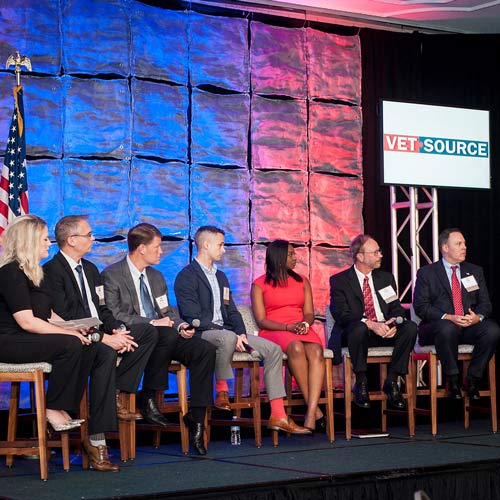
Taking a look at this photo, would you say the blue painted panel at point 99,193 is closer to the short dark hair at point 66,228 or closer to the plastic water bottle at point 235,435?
the short dark hair at point 66,228

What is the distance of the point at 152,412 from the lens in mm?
4762

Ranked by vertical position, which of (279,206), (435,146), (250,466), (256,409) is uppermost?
(435,146)

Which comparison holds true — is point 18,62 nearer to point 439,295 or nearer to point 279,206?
point 279,206

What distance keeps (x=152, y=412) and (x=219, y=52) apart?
275 centimetres

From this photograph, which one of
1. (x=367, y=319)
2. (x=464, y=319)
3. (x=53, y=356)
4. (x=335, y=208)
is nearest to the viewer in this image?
(x=53, y=356)

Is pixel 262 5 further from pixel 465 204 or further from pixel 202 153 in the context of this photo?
pixel 465 204

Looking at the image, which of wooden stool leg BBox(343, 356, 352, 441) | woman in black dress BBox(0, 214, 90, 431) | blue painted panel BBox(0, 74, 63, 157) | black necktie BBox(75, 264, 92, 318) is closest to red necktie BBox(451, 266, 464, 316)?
wooden stool leg BBox(343, 356, 352, 441)

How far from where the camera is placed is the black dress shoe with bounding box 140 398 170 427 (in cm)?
477

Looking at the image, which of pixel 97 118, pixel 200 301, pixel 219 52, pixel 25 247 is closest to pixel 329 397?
pixel 200 301

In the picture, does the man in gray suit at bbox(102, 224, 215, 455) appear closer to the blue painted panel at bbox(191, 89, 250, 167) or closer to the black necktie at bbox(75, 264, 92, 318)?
the black necktie at bbox(75, 264, 92, 318)

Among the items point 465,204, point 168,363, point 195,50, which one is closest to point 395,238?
point 465,204

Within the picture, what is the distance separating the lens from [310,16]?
6.80 m

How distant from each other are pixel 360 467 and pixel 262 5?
372 centimetres

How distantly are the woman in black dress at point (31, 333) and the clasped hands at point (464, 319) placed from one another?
2531 millimetres
